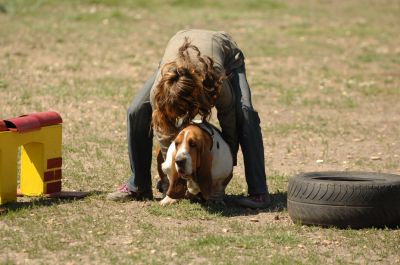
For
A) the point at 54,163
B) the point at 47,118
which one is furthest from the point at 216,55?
the point at 54,163

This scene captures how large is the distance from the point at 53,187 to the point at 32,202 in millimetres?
310

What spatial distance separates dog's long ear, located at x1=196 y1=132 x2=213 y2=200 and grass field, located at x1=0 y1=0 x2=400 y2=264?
0.73 feet

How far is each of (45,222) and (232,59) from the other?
1926 mm

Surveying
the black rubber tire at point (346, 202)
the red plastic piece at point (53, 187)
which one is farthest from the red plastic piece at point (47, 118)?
the black rubber tire at point (346, 202)

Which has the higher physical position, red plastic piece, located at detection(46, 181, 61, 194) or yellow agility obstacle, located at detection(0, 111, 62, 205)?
yellow agility obstacle, located at detection(0, 111, 62, 205)

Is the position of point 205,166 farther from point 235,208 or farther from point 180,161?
point 235,208

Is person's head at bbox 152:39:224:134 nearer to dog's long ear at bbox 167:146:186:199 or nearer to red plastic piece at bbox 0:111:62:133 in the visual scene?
dog's long ear at bbox 167:146:186:199

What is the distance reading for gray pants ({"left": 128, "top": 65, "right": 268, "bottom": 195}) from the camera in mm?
7520

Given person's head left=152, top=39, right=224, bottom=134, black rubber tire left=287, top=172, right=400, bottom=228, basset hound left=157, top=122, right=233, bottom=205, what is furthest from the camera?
basset hound left=157, top=122, right=233, bottom=205

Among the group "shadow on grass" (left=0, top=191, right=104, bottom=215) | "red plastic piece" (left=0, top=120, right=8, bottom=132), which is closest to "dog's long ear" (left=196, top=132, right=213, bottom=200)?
"shadow on grass" (left=0, top=191, right=104, bottom=215)

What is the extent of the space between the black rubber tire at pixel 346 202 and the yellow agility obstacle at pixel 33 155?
6.64ft

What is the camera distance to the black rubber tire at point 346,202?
22.2 ft

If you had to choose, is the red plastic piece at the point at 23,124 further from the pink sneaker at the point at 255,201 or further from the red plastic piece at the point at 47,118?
the pink sneaker at the point at 255,201

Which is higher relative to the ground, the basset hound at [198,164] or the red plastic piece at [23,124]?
the red plastic piece at [23,124]
